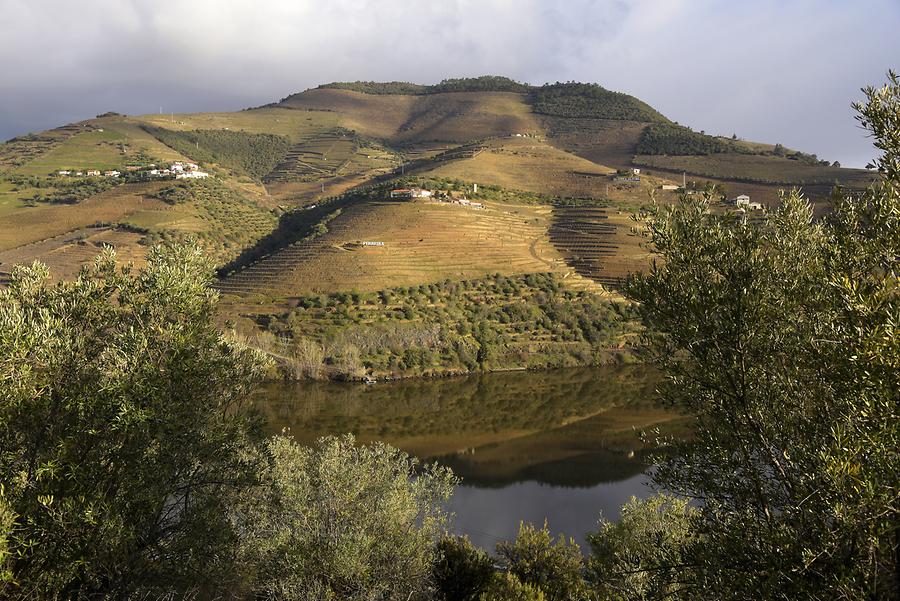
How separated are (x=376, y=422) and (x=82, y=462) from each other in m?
38.2

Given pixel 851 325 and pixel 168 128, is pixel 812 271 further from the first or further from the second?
pixel 168 128

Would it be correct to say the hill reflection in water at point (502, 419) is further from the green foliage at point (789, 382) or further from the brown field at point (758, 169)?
the brown field at point (758, 169)

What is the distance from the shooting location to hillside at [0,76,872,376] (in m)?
75.1

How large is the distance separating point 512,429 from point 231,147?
161267mm

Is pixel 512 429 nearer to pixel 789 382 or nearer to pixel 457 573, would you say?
pixel 457 573

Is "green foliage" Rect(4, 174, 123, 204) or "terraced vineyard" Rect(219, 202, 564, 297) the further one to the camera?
"green foliage" Rect(4, 174, 123, 204)

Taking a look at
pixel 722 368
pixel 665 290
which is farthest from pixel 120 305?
pixel 722 368

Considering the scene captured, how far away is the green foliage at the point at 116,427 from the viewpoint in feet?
26.4

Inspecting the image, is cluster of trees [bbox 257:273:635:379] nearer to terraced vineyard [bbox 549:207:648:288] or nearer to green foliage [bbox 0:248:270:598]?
terraced vineyard [bbox 549:207:648:288]

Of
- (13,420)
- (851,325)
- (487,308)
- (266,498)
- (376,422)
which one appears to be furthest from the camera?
(487,308)

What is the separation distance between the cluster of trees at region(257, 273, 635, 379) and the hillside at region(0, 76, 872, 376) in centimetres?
233

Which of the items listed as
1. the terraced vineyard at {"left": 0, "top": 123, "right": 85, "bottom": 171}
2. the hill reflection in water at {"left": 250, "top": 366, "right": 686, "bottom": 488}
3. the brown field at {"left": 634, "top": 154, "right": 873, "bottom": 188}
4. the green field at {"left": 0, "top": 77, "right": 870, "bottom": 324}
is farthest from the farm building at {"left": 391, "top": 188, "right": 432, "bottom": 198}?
the terraced vineyard at {"left": 0, "top": 123, "right": 85, "bottom": 171}

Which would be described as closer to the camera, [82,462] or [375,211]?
[82,462]

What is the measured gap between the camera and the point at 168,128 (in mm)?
168500
